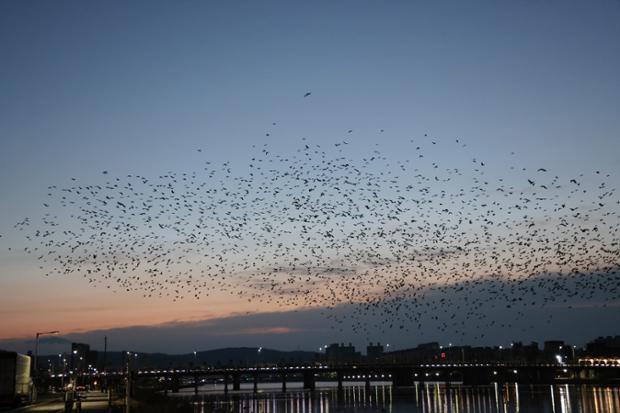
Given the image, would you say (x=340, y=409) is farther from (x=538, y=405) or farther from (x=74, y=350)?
(x=74, y=350)

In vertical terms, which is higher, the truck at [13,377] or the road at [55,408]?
the truck at [13,377]

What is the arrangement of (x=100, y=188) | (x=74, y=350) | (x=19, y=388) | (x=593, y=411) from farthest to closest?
(x=593, y=411)
(x=74, y=350)
(x=19, y=388)
(x=100, y=188)

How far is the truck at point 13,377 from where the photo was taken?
202 feet

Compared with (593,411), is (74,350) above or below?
above

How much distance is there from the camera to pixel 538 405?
13162 centimetres

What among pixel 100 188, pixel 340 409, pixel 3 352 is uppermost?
pixel 100 188

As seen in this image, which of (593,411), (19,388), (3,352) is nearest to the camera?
(3,352)

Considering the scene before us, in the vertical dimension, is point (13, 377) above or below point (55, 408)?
above

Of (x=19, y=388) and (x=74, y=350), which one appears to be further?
(x=74, y=350)

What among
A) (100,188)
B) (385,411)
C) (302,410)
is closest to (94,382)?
(302,410)

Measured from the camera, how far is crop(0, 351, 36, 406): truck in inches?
2426

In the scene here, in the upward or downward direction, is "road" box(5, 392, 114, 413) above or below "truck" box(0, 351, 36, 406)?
Answer: below

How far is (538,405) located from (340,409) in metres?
37.8

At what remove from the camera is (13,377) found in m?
64.1
